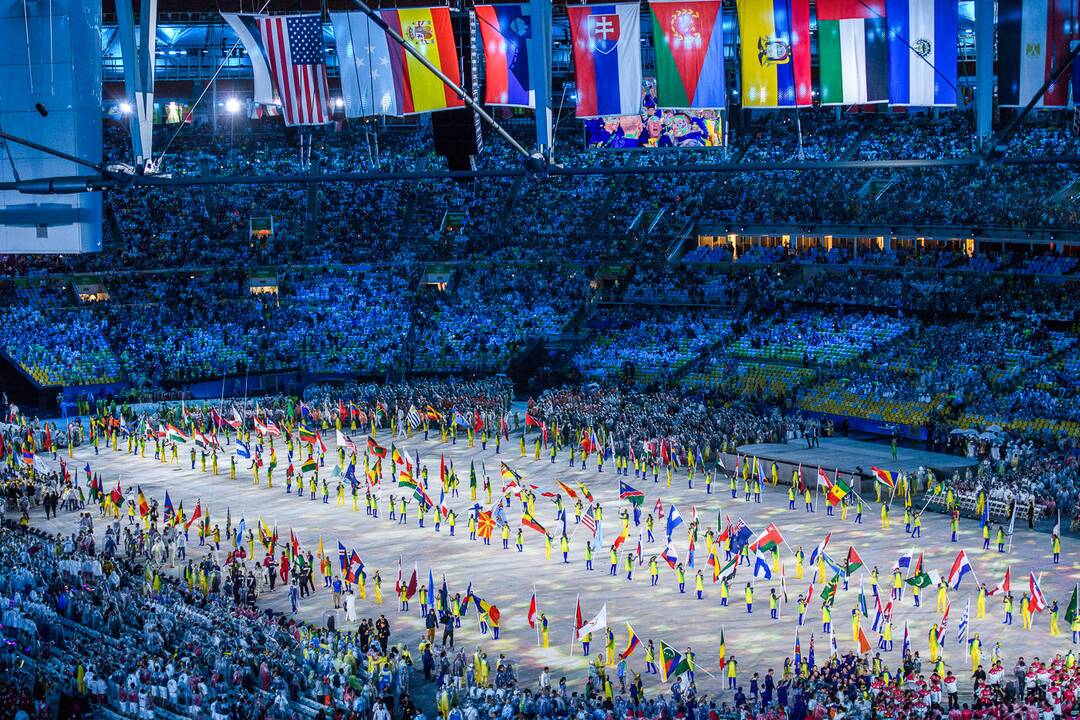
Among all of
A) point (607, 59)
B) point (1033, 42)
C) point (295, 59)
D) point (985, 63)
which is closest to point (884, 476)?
point (1033, 42)

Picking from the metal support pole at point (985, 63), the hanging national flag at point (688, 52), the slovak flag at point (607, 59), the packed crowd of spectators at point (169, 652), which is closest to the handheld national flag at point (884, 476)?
the hanging national flag at point (688, 52)

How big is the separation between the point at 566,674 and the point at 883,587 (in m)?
9.32

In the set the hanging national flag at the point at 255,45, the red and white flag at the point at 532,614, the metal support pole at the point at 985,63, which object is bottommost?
the red and white flag at the point at 532,614

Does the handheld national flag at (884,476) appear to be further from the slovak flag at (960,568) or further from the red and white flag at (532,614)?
the red and white flag at (532,614)

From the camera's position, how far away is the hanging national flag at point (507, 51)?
3198 cm

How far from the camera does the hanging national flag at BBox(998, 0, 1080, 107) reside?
31.5 metres

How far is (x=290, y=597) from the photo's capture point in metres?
36.2

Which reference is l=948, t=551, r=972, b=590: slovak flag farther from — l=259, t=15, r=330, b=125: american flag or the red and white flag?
l=259, t=15, r=330, b=125: american flag

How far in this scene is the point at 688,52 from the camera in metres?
32.8

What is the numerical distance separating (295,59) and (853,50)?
14.4 m

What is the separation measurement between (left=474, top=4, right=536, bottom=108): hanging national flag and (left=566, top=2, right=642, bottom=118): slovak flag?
1.13 meters

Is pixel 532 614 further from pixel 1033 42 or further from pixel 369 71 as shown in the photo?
pixel 1033 42

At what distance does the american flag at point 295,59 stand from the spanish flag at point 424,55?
8.28 feet

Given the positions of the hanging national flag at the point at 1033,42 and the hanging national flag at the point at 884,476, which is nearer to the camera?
the hanging national flag at the point at 1033,42
